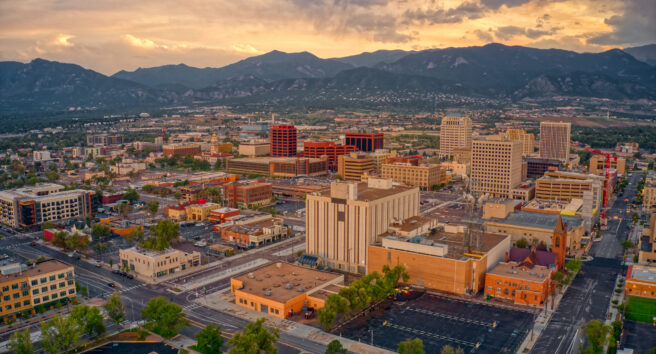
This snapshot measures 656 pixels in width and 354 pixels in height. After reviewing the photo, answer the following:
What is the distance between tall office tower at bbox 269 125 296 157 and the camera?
184 metres

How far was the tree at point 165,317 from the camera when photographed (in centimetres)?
4891

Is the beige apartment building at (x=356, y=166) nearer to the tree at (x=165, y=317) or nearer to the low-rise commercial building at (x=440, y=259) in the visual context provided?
the low-rise commercial building at (x=440, y=259)

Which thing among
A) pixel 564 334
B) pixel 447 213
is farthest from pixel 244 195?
pixel 564 334

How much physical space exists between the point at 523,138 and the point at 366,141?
5773 centimetres

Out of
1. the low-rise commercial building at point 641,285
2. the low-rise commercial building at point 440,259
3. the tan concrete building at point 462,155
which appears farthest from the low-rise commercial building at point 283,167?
the low-rise commercial building at point 641,285

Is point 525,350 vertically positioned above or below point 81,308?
below

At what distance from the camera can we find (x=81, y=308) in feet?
160

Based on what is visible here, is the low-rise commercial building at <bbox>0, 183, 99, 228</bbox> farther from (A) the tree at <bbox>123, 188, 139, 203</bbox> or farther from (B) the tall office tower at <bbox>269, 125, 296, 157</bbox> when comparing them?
(B) the tall office tower at <bbox>269, 125, 296, 157</bbox>

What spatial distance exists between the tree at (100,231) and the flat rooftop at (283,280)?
117 ft

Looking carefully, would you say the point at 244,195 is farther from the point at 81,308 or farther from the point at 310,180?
the point at 81,308

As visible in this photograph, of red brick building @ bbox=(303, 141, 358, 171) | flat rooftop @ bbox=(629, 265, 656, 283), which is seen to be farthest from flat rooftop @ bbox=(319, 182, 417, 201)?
red brick building @ bbox=(303, 141, 358, 171)

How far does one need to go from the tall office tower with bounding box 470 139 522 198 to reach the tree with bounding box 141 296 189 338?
87.2 m

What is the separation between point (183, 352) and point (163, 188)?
303 ft

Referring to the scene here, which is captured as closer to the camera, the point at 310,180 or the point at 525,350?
the point at 525,350
